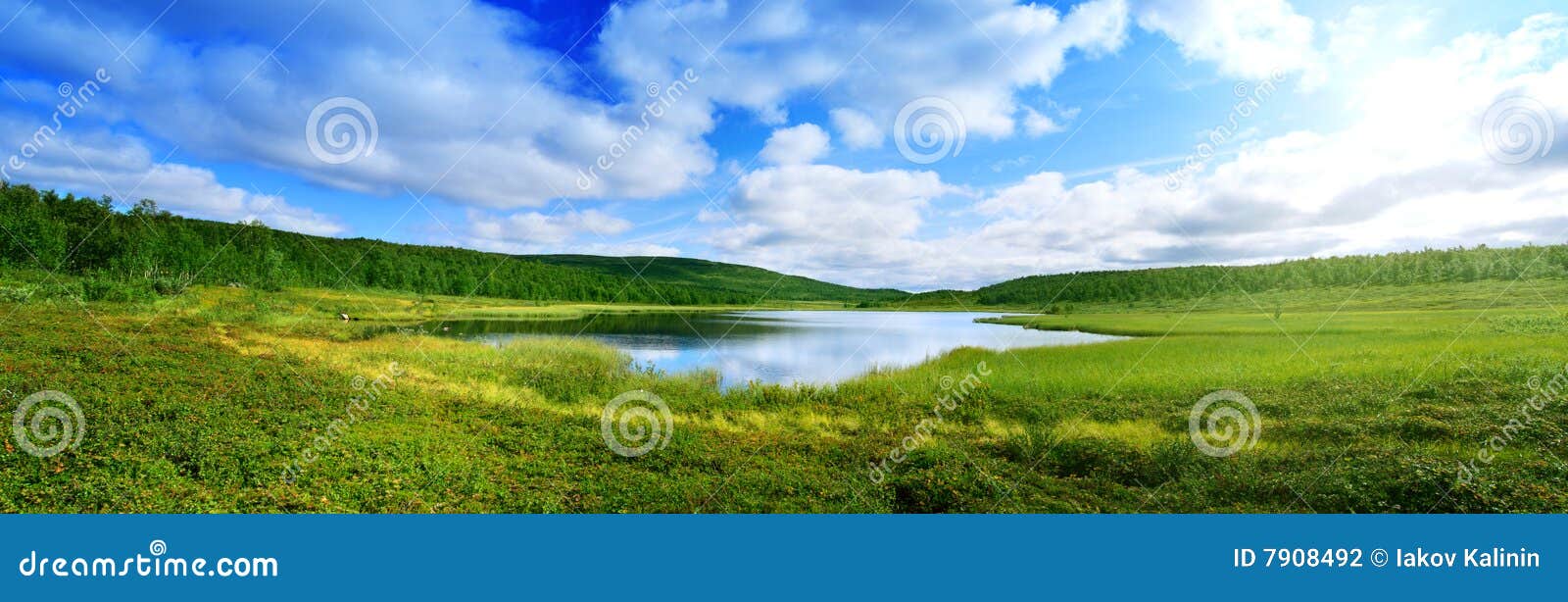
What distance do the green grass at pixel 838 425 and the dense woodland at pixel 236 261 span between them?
89.1ft

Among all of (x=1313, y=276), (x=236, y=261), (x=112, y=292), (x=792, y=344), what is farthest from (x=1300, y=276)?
(x=236, y=261)

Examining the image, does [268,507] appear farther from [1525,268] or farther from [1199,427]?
[1525,268]

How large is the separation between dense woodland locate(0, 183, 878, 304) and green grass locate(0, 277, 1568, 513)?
1069 inches

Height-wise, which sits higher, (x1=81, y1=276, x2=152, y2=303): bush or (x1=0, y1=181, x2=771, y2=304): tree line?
(x1=0, y1=181, x2=771, y2=304): tree line

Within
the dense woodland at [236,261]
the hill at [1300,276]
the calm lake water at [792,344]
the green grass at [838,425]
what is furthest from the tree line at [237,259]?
the hill at [1300,276]

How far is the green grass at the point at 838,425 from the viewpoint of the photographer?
8.72m

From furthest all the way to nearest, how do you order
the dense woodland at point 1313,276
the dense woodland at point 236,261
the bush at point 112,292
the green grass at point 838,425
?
the dense woodland at point 236,261
the bush at point 112,292
the dense woodland at point 1313,276
the green grass at point 838,425

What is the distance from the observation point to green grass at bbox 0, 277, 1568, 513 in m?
8.72

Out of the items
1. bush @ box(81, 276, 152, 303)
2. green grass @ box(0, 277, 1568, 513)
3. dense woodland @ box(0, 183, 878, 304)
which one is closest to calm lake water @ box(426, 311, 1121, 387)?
green grass @ box(0, 277, 1568, 513)

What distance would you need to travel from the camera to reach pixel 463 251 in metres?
105

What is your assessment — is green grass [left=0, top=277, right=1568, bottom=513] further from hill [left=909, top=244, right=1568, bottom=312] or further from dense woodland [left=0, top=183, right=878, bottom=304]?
dense woodland [left=0, top=183, right=878, bottom=304]

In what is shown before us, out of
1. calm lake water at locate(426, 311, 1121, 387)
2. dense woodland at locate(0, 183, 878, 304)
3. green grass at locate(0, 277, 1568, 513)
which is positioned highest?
dense woodland at locate(0, 183, 878, 304)

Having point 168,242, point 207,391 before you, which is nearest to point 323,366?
point 207,391

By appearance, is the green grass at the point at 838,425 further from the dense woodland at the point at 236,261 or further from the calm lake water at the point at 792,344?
the dense woodland at the point at 236,261
